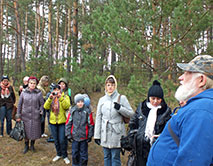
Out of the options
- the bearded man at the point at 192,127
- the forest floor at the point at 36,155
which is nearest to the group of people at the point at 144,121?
the bearded man at the point at 192,127

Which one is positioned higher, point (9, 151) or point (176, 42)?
point (176, 42)

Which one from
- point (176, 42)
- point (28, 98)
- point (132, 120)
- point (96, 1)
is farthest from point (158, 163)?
point (96, 1)

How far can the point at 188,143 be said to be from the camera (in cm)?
108

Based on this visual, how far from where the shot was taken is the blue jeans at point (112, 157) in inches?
127

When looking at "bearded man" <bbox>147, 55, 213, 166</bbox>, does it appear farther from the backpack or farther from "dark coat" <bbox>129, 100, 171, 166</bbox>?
the backpack

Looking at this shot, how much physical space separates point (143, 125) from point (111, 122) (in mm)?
736

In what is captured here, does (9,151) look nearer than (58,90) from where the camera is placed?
No

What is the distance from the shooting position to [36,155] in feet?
14.7

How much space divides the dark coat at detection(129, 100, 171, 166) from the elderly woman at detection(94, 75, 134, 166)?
432mm

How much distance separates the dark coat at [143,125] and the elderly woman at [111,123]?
43cm

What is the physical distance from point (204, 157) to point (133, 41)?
3.95 meters

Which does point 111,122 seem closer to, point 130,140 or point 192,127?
point 130,140

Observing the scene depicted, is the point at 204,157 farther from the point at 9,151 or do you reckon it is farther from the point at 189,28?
the point at 9,151

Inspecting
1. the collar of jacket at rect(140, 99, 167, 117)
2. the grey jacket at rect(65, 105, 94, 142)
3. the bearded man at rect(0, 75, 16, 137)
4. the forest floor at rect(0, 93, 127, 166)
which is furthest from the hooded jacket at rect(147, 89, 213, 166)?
the bearded man at rect(0, 75, 16, 137)
